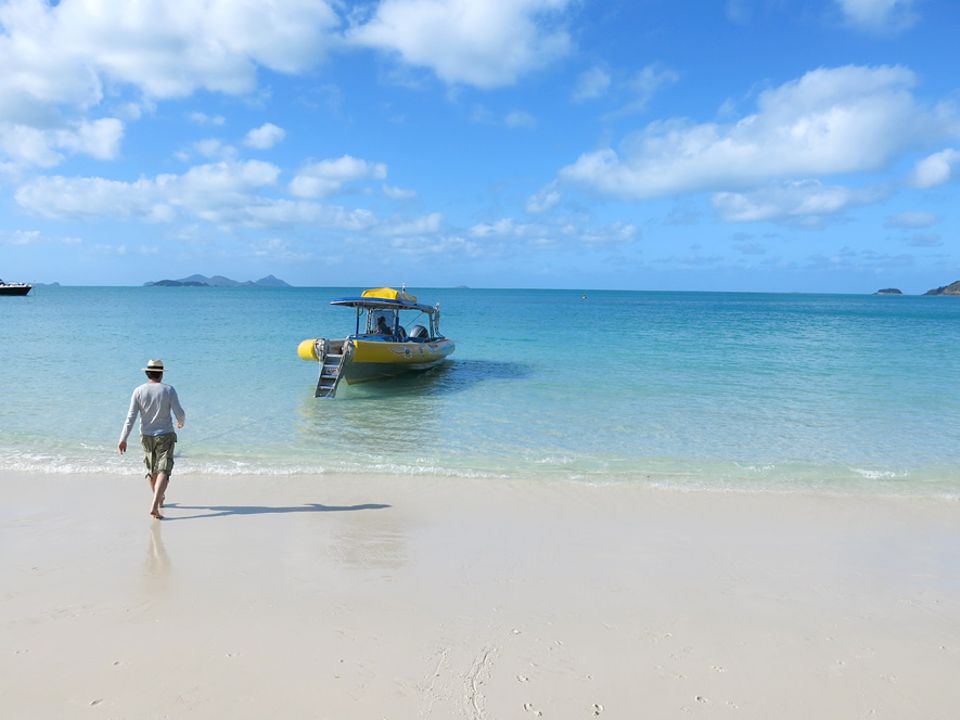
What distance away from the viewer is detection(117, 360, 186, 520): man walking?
6.69 meters

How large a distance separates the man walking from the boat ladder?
8.25 metres

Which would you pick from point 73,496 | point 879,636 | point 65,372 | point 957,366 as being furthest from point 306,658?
point 957,366

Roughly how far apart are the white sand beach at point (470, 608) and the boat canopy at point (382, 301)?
32.8ft

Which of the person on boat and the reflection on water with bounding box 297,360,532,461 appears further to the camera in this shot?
the person on boat

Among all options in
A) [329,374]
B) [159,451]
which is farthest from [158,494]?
[329,374]

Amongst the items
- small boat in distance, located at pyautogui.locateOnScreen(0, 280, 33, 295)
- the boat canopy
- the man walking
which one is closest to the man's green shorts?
the man walking

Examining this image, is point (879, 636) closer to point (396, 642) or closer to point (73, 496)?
point (396, 642)

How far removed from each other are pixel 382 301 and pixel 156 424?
36.2 ft

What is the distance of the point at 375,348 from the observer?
1653 cm

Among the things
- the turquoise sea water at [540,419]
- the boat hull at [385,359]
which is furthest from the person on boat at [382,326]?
the turquoise sea water at [540,419]

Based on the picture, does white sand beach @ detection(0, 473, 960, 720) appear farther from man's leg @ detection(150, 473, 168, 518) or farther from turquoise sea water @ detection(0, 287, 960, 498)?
turquoise sea water @ detection(0, 287, 960, 498)

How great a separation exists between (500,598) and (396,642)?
39.9 inches

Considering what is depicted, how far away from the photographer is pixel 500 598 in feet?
16.6

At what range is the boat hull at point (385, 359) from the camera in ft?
52.8
